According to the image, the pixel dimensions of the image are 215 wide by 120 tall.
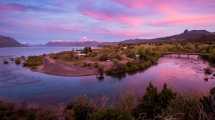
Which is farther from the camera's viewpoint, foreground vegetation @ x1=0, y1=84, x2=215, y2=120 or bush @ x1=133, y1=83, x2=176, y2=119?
bush @ x1=133, y1=83, x2=176, y2=119

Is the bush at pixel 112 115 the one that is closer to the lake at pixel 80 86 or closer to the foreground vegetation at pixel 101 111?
the foreground vegetation at pixel 101 111

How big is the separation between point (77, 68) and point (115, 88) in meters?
15.7

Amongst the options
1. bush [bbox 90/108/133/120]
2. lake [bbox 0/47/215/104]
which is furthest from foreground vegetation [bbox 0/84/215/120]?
lake [bbox 0/47/215/104]

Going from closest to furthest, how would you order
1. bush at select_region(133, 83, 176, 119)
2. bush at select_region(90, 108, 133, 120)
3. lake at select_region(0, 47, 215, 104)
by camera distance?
bush at select_region(90, 108, 133, 120), bush at select_region(133, 83, 176, 119), lake at select_region(0, 47, 215, 104)

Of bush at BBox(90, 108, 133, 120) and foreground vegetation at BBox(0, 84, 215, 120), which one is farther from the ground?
bush at BBox(90, 108, 133, 120)

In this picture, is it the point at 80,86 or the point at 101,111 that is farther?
the point at 80,86

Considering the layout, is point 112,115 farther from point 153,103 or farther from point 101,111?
point 153,103

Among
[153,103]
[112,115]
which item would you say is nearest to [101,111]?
[112,115]

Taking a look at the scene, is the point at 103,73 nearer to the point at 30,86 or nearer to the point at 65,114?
the point at 30,86

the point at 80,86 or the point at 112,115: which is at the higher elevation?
the point at 112,115

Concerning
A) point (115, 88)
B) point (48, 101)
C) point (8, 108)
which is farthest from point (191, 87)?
point (8, 108)

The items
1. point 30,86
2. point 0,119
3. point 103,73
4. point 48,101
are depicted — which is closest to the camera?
point 0,119

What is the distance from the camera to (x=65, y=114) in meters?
14.9

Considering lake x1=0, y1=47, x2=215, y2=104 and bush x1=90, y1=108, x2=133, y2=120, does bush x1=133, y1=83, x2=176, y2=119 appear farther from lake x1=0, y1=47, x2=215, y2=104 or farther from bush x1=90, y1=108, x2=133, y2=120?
lake x1=0, y1=47, x2=215, y2=104
